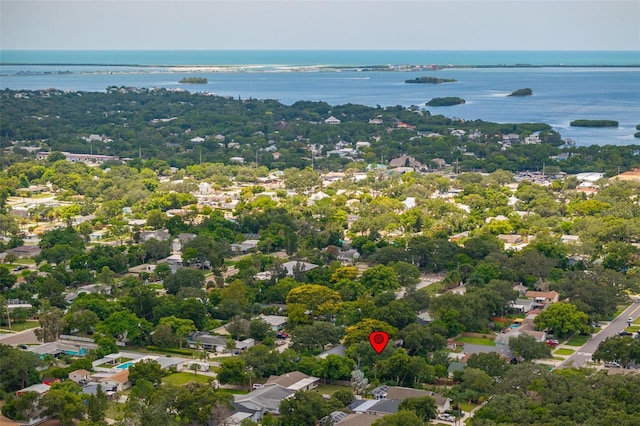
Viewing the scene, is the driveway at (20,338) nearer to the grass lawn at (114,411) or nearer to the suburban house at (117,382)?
the suburban house at (117,382)

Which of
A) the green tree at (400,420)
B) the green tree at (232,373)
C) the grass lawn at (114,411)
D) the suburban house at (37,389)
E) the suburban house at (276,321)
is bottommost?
the suburban house at (276,321)

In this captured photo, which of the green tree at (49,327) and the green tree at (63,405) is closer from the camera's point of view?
the green tree at (63,405)

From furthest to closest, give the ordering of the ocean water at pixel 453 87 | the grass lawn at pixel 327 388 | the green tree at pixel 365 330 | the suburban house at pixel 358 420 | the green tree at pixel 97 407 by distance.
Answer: the ocean water at pixel 453 87
the green tree at pixel 365 330
the grass lawn at pixel 327 388
the green tree at pixel 97 407
the suburban house at pixel 358 420

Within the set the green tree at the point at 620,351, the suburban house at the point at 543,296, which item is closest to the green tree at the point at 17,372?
the green tree at the point at 620,351

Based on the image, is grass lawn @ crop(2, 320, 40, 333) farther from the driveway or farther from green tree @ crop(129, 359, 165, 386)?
green tree @ crop(129, 359, 165, 386)

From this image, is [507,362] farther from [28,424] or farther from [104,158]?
[104,158]

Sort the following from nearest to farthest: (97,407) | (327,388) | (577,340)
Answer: (97,407) → (327,388) → (577,340)

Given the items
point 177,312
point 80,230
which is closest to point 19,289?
point 177,312

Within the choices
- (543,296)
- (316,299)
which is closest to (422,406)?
(316,299)

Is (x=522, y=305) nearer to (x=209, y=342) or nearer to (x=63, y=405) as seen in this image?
(x=209, y=342)
